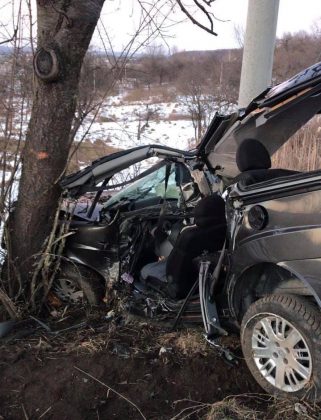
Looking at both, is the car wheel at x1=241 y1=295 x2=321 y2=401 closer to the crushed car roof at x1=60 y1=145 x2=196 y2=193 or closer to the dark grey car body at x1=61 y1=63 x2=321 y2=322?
the dark grey car body at x1=61 y1=63 x2=321 y2=322

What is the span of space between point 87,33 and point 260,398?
300 centimetres

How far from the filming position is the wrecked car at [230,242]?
281 cm

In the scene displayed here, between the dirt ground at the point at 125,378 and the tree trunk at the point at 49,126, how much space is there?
2.78 feet

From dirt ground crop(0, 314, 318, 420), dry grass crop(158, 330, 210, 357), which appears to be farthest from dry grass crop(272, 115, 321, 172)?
dirt ground crop(0, 314, 318, 420)

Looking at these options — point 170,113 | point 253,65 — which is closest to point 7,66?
point 253,65

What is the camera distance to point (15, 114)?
170 inches

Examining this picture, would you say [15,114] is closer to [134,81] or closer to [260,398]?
[134,81]

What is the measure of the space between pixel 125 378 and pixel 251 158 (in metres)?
1.70

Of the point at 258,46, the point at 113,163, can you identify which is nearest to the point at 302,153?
the point at 258,46

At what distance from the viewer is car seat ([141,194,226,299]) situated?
3.67 meters

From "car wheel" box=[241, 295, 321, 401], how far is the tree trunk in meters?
2.07

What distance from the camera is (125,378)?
3.40 meters

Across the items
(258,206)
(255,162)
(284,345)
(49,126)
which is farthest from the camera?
(49,126)

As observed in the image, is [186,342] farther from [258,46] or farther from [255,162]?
[258,46]
